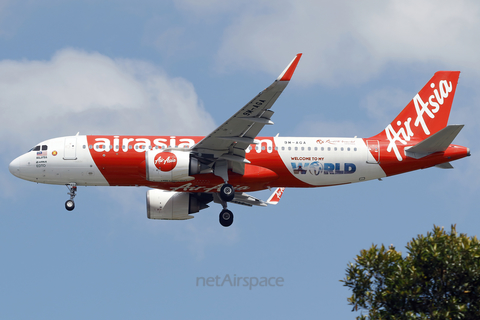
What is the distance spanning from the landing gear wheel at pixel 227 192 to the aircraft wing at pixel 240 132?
81 cm

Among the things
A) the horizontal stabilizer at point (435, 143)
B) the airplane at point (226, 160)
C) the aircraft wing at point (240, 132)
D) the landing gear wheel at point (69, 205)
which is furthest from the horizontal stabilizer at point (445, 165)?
the landing gear wheel at point (69, 205)

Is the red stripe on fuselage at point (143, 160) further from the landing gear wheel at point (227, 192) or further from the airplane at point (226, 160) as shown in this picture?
the landing gear wheel at point (227, 192)

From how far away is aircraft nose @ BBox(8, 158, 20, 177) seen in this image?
45562 mm

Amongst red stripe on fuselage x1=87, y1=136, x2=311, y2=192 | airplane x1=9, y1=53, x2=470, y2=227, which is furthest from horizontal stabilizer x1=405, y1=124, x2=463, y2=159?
red stripe on fuselage x1=87, y1=136, x2=311, y2=192

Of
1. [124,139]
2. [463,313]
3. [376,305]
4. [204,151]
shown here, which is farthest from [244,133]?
[463,313]

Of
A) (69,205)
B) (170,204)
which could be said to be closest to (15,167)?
(69,205)

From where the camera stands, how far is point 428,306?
29.8 meters

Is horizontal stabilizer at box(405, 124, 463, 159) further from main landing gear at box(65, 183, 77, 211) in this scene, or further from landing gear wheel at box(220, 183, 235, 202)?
main landing gear at box(65, 183, 77, 211)

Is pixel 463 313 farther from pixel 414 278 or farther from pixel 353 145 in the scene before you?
pixel 353 145

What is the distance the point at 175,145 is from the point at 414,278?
20119mm

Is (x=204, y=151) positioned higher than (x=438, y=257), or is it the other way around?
(x=204, y=151)

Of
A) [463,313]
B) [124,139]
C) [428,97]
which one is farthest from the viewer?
[428,97]

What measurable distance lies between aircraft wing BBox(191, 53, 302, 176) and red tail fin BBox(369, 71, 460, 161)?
10135mm

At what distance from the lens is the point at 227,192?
44.1 meters
